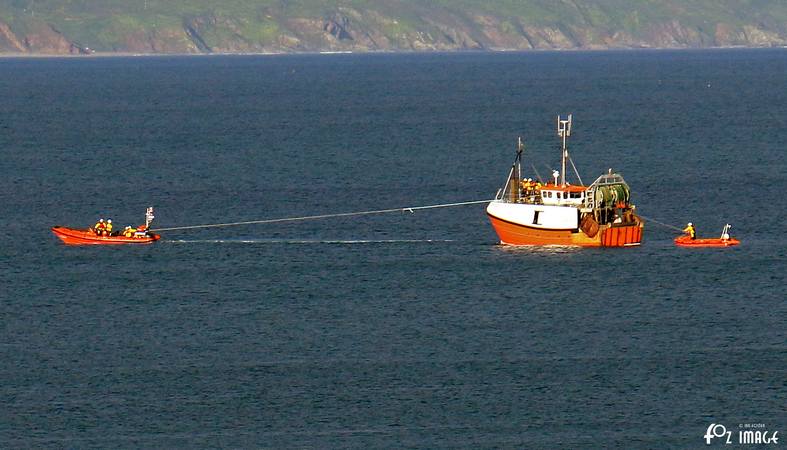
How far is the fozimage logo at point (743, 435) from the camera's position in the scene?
93.6 metres

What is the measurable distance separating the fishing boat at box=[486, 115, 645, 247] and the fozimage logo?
177 feet

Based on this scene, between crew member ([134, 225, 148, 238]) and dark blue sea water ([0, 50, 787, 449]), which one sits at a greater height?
crew member ([134, 225, 148, 238])

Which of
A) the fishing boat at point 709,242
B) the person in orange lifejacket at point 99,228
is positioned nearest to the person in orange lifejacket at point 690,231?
the fishing boat at point 709,242

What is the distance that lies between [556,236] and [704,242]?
15.1 m

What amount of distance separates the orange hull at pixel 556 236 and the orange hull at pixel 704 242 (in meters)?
5.34

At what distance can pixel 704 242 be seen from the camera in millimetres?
153875

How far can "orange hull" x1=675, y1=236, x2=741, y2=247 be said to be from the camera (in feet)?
503

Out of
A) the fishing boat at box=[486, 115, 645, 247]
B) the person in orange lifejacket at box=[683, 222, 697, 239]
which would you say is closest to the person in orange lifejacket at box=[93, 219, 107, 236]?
the fishing boat at box=[486, 115, 645, 247]

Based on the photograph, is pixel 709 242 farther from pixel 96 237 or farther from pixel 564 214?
pixel 96 237

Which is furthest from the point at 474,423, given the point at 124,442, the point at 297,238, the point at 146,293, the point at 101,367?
the point at 297,238

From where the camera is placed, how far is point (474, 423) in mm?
96438

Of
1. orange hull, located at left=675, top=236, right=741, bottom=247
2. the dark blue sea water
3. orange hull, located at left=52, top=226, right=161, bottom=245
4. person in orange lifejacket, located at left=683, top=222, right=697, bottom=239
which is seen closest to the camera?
the dark blue sea water

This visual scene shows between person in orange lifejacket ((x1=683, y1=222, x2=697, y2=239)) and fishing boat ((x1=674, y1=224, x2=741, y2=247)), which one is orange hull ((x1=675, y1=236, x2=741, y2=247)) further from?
person in orange lifejacket ((x1=683, y1=222, x2=697, y2=239))

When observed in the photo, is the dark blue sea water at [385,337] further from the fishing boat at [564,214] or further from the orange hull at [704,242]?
the fishing boat at [564,214]
